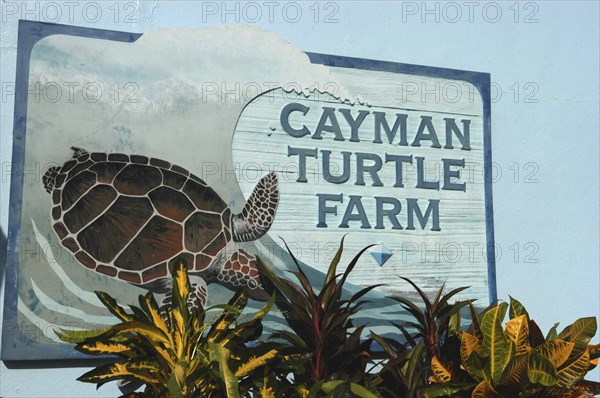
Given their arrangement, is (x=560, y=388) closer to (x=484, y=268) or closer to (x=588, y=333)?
(x=588, y=333)

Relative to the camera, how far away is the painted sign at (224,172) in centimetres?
238

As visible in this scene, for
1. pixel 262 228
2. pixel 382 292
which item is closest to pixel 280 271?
pixel 262 228

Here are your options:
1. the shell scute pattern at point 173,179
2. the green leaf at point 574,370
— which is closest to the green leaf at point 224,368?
the green leaf at point 574,370

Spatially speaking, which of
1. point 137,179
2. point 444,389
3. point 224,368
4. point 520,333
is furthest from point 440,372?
point 137,179

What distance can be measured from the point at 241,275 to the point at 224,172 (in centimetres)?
36

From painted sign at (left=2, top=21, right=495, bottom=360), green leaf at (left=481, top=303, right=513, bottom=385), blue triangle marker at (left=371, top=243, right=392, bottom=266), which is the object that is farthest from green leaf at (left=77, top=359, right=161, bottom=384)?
blue triangle marker at (left=371, top=243, right=392, bottom=266)

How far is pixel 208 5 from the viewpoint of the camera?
2627mm

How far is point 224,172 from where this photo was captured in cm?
256

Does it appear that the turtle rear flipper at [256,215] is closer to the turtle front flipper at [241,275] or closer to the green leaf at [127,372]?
the turtle front flipper at [241,275]

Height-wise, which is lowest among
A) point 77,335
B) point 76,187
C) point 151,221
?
point 77,335

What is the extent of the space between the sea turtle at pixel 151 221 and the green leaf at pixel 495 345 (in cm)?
116

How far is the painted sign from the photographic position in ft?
7.80

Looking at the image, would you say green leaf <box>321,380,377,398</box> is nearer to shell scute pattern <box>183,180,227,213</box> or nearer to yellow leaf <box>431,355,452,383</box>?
yellow leaf <box>431,355,452,383</box>

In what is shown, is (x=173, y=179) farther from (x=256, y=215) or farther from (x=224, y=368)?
(x=224, y=368)
